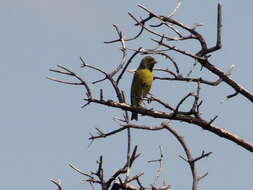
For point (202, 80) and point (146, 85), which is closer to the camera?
point (202, 80)

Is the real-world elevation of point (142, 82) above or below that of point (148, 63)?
below

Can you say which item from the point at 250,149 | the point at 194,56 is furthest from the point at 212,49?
the point at 250,149

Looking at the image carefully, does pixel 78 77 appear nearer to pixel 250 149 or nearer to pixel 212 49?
pixel 212 49

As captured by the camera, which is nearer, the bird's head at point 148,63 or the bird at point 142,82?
the bird at point 142,82

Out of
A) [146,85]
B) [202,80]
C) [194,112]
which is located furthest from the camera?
[146,85]

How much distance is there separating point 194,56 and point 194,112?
0.42m

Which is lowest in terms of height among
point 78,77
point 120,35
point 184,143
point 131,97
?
point 184,143

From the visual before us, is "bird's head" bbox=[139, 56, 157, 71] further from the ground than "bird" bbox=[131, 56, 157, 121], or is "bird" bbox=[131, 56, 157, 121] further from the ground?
"bird's head" bbox=[139, 56, 157, 71]

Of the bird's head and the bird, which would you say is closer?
the bird

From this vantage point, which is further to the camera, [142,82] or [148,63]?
[148,63]

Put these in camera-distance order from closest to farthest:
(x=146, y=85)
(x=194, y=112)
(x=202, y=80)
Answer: (x=194, y=112) < (x=202, y=80) < (x=146, y=85)

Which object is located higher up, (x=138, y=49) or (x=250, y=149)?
(x=138, y=49)

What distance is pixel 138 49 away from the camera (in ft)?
18.4

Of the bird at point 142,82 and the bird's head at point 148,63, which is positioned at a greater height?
the bird's head at point 148,63
